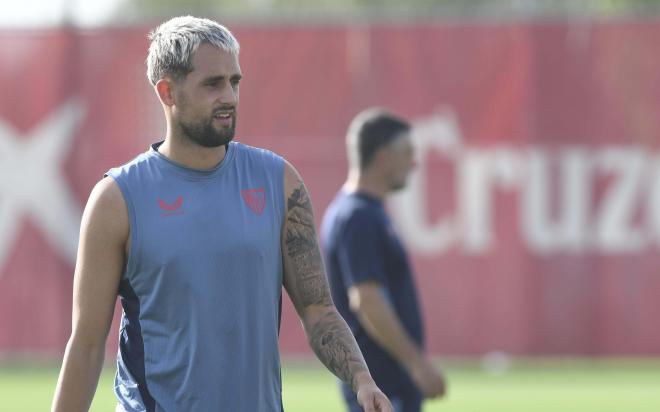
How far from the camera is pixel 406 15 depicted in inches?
656

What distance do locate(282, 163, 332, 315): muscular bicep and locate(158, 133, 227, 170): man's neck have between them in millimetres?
262

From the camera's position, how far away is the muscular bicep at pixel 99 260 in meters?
5.02

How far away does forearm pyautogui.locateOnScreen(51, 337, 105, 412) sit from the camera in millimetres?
5113

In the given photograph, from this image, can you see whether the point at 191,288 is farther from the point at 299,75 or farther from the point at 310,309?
the point at 299,75

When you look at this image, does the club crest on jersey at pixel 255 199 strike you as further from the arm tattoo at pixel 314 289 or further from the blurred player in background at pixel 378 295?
the blurred player in background at pixel 378 295

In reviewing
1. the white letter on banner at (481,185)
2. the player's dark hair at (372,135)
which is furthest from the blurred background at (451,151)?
the player's dark hair at (372,135)

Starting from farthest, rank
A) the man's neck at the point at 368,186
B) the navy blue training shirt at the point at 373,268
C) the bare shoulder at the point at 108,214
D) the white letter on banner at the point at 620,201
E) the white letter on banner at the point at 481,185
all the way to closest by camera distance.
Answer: the white letter on banner at the point at 481,185 < the white letter on banner at the point at 620,201 < the man's neck at the point at 368,186 < the navy blue training shirt at the point at 373,268 < the bare shoulder at the point at 108,214

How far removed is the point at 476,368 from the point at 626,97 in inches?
126

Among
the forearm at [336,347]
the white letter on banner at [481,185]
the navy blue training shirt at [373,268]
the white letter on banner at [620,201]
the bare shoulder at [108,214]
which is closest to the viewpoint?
the bare shoulder at [108,214]

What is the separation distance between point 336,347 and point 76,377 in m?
0.87

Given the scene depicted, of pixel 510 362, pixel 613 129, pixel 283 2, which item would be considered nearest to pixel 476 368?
pixel 510 362

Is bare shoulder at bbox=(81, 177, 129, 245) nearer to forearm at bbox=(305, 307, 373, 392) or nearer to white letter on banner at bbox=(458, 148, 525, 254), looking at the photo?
forearm at bbox=(305, 307, 373, 392)

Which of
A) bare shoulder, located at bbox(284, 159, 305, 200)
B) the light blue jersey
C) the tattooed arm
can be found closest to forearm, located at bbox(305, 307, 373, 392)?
the tattooed arm

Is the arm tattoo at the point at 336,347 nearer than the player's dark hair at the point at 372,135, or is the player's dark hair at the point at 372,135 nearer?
the arm tattoo at the point at 336,347
